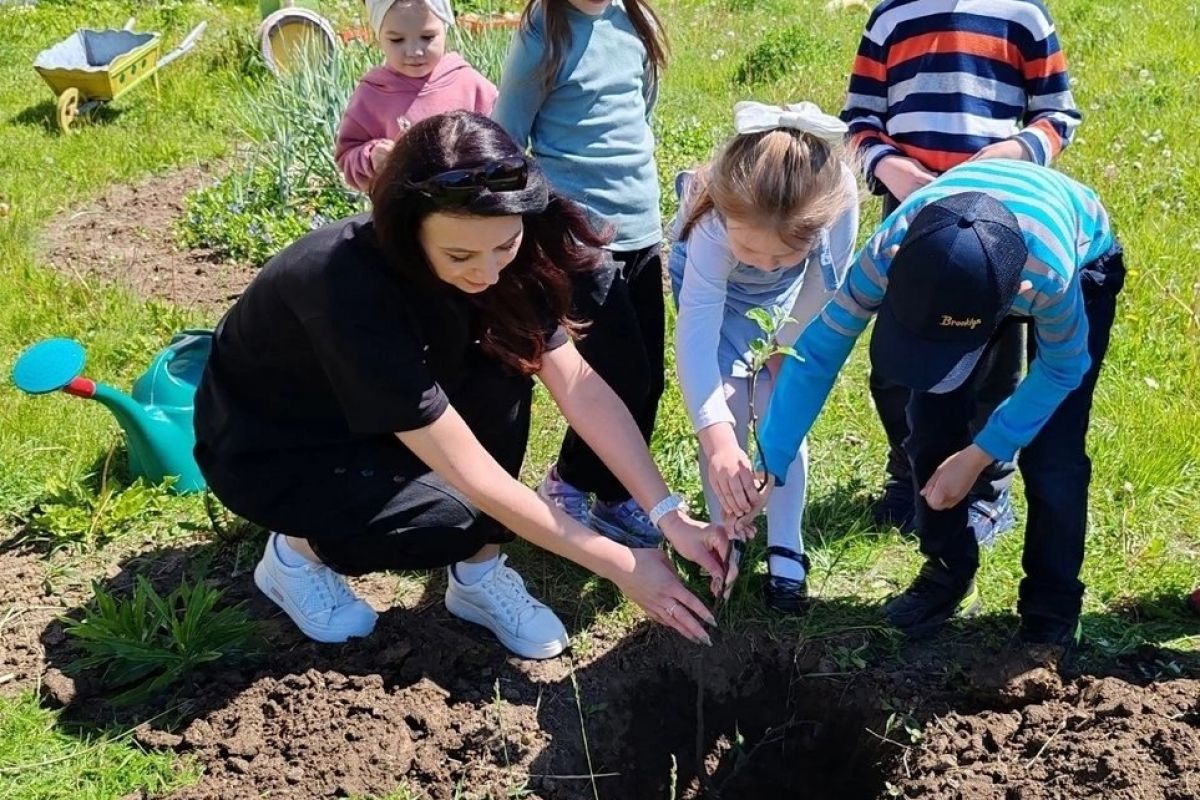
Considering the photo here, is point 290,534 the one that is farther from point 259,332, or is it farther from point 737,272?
point 737,272

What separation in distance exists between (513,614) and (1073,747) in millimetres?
1202

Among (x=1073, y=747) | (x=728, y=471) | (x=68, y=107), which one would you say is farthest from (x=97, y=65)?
(x=1073, y=747)

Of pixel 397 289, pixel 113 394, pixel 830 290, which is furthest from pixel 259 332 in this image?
pixel 830 290

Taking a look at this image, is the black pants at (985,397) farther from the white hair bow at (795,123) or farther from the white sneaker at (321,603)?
the white sneaker at (321,603)

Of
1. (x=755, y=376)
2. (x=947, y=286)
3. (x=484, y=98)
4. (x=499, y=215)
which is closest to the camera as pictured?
(x=947, y=286)

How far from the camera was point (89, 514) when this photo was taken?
2979 millimetres

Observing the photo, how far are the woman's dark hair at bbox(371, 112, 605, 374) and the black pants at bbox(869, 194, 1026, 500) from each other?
33.7 inches

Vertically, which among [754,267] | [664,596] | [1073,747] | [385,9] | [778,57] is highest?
[385,9]

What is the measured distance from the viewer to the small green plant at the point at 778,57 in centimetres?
623

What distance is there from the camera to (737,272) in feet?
8.44

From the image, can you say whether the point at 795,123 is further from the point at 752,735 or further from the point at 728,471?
the point at 752,735

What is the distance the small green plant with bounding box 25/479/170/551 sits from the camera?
2.94m

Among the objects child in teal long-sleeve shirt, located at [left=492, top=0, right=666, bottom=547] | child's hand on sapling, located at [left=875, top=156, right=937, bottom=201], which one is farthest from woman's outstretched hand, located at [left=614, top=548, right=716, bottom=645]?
child's hand on sapling, located at [left=875, top=156, right=937, bottom=201]

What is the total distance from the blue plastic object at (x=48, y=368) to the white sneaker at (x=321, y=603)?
2.24 ft
